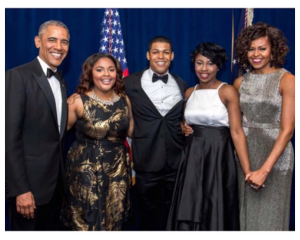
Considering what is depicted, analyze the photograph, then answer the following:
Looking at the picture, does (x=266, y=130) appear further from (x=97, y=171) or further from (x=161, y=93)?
(x=97, y=171)

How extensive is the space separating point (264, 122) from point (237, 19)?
1.51 m

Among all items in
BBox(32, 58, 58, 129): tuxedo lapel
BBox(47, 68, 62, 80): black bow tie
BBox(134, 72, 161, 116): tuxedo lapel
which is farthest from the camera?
BBox(134, 72, 161, 116): tuxedo lapel

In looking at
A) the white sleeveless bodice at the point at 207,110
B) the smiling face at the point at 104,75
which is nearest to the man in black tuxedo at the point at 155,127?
the white sleeveless bodice at the point at 207,110

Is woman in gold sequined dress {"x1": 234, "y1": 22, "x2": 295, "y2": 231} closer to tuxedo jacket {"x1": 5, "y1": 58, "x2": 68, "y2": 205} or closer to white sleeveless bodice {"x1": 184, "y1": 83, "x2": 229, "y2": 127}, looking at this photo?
white sleeveless bodice {"x1": 184, "y1": 83, "x2": 229, "y2": 127}

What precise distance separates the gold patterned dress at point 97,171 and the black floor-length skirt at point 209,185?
0.49 metres

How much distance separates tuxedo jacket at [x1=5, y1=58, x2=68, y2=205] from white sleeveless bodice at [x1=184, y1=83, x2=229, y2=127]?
38.6 inches

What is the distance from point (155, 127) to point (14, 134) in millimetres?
1126

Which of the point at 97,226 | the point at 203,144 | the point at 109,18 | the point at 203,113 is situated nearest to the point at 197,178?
the point at 203,144

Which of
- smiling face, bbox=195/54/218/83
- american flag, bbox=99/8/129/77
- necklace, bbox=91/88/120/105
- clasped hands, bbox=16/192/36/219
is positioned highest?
american flag, bbox=99/8/129/77

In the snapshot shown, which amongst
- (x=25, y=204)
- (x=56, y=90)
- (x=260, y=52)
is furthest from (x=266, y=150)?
(x=25, y=204)

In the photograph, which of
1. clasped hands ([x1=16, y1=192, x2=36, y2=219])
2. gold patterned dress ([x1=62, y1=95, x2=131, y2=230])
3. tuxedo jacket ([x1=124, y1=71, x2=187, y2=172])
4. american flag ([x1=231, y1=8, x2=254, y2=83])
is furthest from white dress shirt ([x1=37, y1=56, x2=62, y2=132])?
american flag ([x1=231, y1=8, x2=254, y2=83])

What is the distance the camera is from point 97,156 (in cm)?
256

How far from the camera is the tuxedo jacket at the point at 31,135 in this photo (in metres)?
2.12

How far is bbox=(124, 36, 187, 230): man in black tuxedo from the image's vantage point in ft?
9.34
